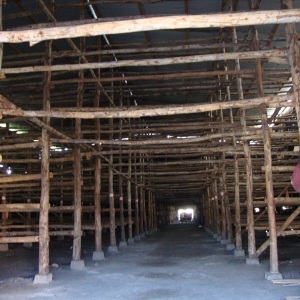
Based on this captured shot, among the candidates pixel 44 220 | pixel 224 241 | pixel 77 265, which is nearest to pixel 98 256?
pixel 77 265

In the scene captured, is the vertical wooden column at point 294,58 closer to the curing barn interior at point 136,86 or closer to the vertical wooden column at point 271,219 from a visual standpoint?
the curing barn interior at point 136,86

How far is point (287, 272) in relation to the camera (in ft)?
29.4

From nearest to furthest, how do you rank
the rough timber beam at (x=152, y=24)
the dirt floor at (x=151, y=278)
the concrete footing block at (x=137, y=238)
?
the rough timber beam at (x=152, y=24)
the dirt floor at (x=151, y=278)
the concrete footing block at (x=137, y=238)

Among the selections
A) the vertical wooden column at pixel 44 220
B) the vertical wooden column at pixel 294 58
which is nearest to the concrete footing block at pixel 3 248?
the vertical wooden column at pixel 44 220

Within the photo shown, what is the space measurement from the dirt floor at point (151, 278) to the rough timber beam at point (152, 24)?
15.4 ft

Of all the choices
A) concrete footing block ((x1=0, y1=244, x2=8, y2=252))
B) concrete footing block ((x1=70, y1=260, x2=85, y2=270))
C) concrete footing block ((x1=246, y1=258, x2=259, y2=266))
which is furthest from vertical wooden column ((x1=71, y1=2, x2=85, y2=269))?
concrete footing block ((x1=0, y1=244, x2=8, y2=252))

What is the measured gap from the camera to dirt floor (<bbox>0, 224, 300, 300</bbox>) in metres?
7.23

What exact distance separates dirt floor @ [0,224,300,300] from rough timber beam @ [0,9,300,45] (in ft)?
15.4

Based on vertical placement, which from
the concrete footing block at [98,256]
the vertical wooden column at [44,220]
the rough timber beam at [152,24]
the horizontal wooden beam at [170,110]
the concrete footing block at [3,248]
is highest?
the rough timber beam at [152,24]

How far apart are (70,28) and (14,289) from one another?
18.7 feet

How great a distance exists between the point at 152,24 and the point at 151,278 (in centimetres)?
624

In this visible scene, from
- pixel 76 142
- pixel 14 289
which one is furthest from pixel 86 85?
pixel 14 289

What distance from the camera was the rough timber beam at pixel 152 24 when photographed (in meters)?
4.63

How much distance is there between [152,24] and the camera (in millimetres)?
4625
